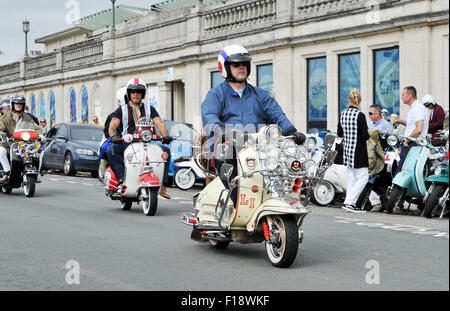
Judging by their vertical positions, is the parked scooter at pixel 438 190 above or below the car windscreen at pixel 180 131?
below

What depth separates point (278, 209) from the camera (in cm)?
626

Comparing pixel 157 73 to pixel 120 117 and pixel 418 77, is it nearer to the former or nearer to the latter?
pixel 418 77

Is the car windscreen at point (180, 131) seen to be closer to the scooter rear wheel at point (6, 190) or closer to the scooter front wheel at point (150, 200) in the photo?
the scooter rear wheel at point (6, 190)

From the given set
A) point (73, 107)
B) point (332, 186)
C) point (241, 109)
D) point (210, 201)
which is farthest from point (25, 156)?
point (73, 107)

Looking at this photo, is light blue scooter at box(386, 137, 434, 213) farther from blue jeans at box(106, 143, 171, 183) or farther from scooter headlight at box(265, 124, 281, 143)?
scooter headlight at box(265, 124, 281, 143)

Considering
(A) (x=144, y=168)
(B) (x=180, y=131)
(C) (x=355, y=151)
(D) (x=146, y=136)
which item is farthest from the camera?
(B) (x=180, y=131)

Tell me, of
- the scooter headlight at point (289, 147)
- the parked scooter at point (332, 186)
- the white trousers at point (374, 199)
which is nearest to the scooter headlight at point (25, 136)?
the parked scooter at point (332, 186)

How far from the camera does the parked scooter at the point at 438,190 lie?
10867 mm

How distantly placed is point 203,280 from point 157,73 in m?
26.1

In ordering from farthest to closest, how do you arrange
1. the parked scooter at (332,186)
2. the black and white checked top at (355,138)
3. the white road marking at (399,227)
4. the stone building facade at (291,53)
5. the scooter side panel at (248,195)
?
the stone building facade at (291,53), the parked scooter at (332,186), the black and white checked top at (355,138), the white road marking at (399,227), the scooter side panel at (248,195)

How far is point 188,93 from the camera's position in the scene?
2908cm

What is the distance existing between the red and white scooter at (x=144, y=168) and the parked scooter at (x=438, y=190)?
3.98 meters

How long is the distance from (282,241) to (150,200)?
513cm

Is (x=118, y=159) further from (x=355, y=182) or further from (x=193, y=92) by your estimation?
(x=193, y=92)
